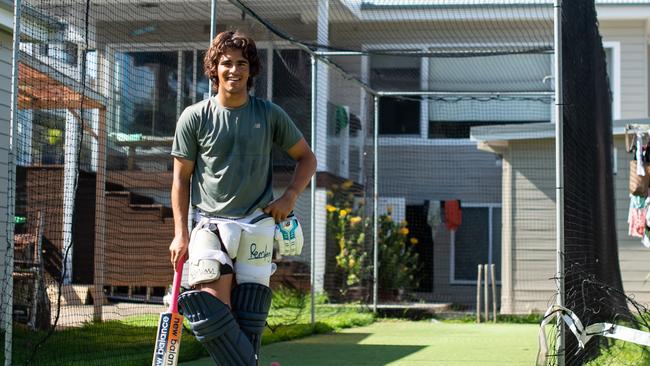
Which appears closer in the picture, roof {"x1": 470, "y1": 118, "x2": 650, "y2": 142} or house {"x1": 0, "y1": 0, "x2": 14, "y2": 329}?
house {"x1": 0, "y1": 0, "x2": 14, "y2": 329}

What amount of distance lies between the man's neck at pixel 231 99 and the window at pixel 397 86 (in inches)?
367

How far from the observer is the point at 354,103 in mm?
13969

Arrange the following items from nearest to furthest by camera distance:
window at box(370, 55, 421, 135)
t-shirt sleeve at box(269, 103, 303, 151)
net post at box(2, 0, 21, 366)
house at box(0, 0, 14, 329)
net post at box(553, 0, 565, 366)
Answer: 1. t-shirt sleeve at box(269, 103, 303, 151)
2. net post at box(553, 0, 565, 366)
3. net post at box(2, 0, 21, 366)
4. house at box(0, 0, 14, 329)
5. window at box(370, 55, 421, 135)

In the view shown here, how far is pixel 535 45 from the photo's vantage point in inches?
463

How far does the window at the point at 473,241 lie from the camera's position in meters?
15.5

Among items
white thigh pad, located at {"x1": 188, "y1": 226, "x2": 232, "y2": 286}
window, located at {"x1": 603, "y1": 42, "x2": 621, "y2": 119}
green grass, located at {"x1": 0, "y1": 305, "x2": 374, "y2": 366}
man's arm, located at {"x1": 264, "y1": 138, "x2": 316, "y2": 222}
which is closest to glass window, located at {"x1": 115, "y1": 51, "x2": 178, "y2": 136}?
green grass, located at {"x1": 0, "y1": 305, "x2": 374, "y2": 366}

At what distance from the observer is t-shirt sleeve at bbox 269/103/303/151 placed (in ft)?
13.5

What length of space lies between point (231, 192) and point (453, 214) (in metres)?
11.4

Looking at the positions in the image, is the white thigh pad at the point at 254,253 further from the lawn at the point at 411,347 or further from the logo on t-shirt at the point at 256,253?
the lawn at the point at 411,347

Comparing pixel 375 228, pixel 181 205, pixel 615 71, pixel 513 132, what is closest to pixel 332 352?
pixel 181 205

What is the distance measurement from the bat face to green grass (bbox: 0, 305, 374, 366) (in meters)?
2.60

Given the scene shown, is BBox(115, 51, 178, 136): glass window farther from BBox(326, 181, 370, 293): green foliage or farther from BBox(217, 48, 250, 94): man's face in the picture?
BBox(217, 48, 250, 94): man's face

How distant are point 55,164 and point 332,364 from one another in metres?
4.08

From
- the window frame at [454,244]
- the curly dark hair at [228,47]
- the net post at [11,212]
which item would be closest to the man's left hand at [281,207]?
the curly dark hair at [228,47]
